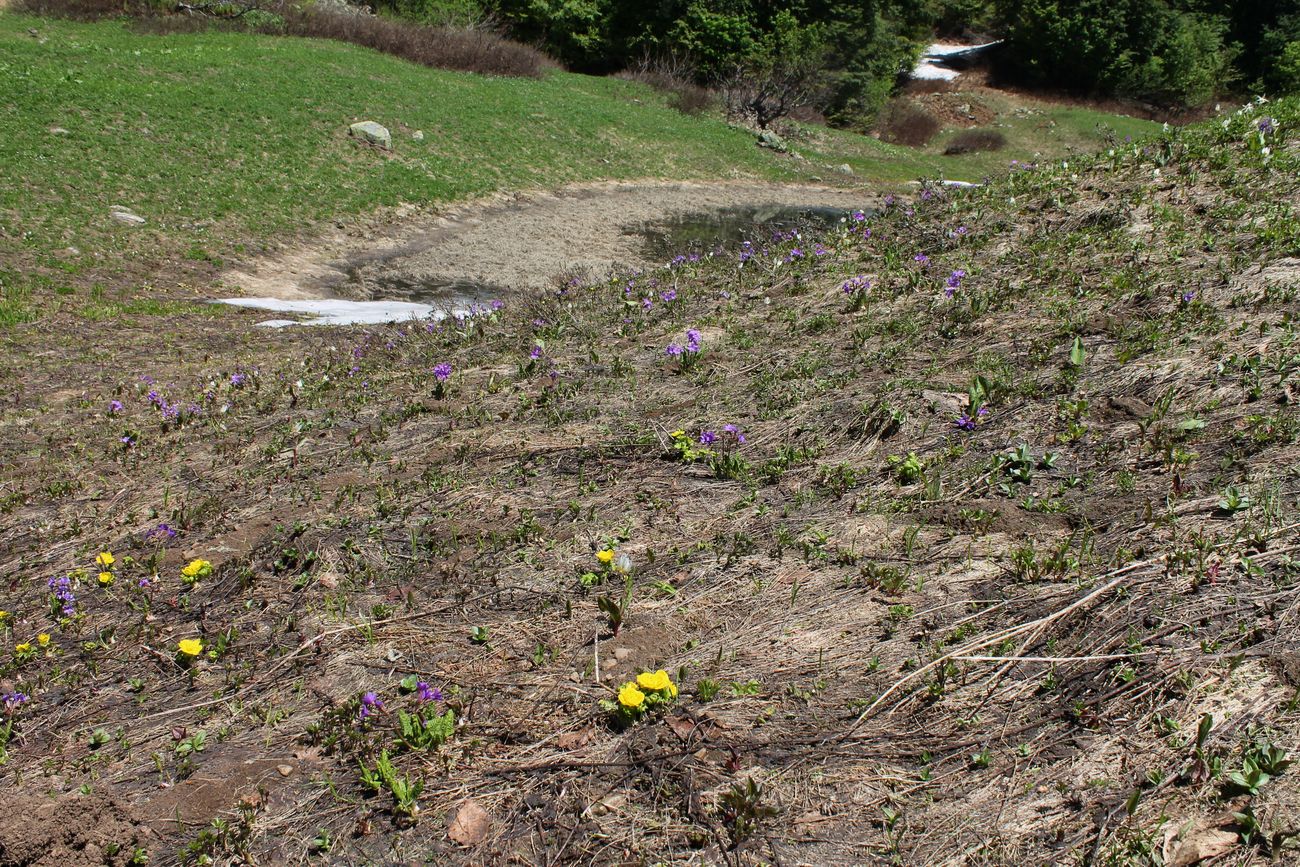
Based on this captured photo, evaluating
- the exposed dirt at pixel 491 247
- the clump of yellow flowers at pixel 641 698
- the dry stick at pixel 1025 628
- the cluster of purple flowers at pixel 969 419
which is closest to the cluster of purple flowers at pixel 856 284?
the cluster of purple flowers at pixel 969 419

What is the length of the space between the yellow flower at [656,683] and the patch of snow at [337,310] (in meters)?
7.31

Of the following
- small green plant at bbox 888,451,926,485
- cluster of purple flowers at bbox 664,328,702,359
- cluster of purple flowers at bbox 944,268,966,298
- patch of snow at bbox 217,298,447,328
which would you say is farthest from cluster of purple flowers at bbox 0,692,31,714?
patch of snow at bbox 217,298,447,328

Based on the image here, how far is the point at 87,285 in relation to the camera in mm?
9844

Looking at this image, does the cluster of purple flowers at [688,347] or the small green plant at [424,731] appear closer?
the small green plant at [424,731]

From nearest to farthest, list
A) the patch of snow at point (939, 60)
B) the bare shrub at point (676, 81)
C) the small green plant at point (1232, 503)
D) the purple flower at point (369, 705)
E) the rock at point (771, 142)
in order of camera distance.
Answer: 1. the purple flower at point (369, 705)
2. the small green plant at point (1232, 503)
3. the rock at point (771, 142)
4. the bare shrub at point (676, 81)
5. the patch of snow at point (939, 60)

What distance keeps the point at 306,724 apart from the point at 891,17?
4193cm

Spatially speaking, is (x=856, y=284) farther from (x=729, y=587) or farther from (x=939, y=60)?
(x=939, y=60)

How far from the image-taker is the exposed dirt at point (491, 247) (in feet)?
38.9

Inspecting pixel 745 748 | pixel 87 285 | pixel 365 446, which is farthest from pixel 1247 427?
pixel 87 285

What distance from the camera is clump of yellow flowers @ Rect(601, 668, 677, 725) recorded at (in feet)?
9.55

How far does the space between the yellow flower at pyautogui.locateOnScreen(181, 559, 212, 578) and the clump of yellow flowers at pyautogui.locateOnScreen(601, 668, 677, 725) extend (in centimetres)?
213

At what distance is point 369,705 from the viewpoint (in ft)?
10.1

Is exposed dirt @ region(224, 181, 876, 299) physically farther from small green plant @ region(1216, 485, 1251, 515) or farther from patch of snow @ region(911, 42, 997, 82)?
patch of snow @ region(911, 42, 997, 82)

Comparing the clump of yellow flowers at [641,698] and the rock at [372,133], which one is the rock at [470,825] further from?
the rock at [372,133]
